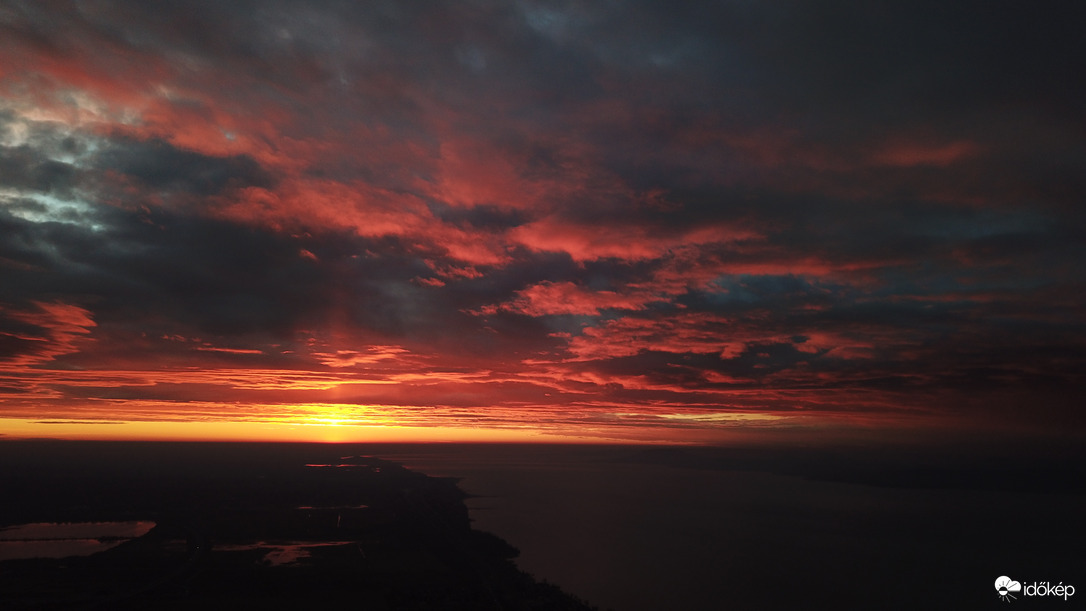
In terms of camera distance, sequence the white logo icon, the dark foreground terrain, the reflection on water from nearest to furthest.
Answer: the dark foreground terrain, the white logo icon, the reflection on water

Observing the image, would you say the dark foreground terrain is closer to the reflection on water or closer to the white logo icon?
the reflection on water

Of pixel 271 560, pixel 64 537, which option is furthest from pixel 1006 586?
pixel 64 537

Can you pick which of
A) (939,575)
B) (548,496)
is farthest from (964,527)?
(548,496)

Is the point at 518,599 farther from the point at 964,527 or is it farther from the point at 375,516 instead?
the point at 964,527

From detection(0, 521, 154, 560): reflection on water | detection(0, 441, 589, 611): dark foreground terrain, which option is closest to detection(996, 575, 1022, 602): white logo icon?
detection(0, 441, 589, 611): dark foreground terrain

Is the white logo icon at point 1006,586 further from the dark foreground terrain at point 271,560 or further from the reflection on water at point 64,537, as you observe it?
the reflection on water at point 64,537

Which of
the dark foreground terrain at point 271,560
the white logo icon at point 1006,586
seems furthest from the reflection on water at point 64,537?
the white logo icon at point 1006,586
